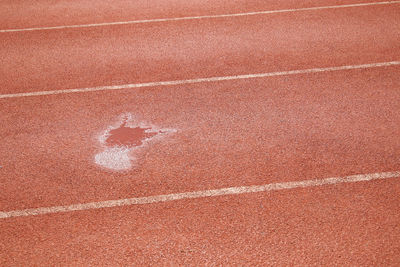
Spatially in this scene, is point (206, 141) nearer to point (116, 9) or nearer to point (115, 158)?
point (115, 158)

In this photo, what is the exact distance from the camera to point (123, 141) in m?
5.78

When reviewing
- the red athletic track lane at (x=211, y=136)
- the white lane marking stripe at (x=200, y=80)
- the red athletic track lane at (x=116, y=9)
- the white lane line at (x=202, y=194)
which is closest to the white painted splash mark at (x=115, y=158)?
the red athletic track lane at (x=211, y=136)

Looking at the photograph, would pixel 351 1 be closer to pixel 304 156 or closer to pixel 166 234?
pixel 304 156

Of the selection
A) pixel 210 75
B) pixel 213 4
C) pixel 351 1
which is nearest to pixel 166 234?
pixel 210 75

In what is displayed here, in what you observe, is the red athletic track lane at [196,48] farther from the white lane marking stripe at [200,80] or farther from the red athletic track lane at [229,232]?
the red athletic track lane at [229,232]

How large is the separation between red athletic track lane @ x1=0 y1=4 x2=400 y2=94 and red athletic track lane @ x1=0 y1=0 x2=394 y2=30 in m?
0.51

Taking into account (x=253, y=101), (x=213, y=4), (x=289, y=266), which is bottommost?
(x=289, y=266)

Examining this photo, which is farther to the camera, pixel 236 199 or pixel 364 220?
pixel 236 199

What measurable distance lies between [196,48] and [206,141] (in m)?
3.06

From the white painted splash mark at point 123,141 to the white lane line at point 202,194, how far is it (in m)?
0.62

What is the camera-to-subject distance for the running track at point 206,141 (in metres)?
4.31

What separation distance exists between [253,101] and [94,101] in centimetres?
242

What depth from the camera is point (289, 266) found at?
13.3 ft

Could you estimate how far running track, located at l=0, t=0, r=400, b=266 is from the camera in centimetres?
431
